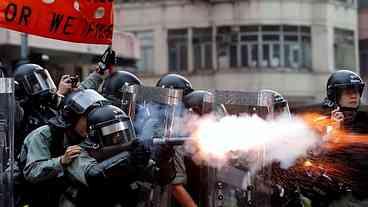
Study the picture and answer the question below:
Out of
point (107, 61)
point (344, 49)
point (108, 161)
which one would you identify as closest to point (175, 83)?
point (107, 61)

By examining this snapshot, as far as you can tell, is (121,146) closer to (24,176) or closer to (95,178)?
(95,178)

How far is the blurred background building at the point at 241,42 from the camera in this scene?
26.9 metres

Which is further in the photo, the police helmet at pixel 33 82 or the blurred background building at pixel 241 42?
the blurred background building at pixel 241 42

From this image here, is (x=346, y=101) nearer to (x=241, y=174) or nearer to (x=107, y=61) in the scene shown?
(x=241, y=174)

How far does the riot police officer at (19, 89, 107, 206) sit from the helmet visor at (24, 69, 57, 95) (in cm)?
134

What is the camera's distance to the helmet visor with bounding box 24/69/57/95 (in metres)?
6.72

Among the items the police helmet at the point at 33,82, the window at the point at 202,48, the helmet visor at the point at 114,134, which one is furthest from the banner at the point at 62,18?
the window at the point at 202,48

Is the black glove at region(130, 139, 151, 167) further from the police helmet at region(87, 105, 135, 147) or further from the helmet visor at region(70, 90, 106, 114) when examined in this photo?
the helmet visor at region(70, 90, 106, 114)

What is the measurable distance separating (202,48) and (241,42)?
1405mm

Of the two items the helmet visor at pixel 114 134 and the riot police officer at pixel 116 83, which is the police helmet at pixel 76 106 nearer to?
the helmet visor at pixel 114 134

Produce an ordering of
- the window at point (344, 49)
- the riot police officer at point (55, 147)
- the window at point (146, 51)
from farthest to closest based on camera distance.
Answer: the window at point (344, 49) → the window at point (146, 51) → the riot police officer at point (55, 147)

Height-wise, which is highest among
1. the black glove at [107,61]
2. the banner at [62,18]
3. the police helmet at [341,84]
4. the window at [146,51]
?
the window at [146,51]

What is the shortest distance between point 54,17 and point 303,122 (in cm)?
238

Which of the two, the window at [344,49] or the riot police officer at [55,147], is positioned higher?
the window at [344,49]
